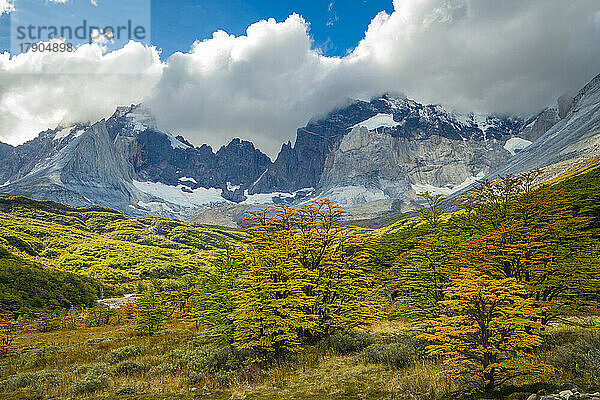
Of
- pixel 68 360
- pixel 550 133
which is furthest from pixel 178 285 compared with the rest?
pixel 550 133

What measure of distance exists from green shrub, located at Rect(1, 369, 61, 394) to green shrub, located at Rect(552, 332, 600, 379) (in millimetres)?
16827

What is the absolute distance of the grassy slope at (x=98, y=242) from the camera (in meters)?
76.9

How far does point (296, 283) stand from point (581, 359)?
8.84 meters

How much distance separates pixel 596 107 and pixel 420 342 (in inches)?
7300

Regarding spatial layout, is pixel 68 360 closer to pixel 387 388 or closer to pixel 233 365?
pixel 233 365

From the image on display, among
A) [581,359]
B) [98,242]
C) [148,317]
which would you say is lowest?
[148,317]

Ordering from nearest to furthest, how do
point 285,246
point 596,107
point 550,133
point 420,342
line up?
point 420,342, point 285,246, point 596,107, point 550,133

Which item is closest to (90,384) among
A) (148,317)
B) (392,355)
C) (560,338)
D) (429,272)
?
(392,355)

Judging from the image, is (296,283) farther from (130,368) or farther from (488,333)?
(130,368)

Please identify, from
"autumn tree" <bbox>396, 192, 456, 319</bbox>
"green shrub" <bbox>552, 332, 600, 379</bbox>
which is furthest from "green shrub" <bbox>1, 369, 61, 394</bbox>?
"green shrub" <bbox>552, 332, 600, 379</bbox>

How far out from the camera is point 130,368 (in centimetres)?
1342

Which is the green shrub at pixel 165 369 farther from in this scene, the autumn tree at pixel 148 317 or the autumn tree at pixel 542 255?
the autumn tree at pixel 148 317

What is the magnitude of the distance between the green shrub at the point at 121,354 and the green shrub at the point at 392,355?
1284 centimetres

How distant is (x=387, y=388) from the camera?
8852mm
